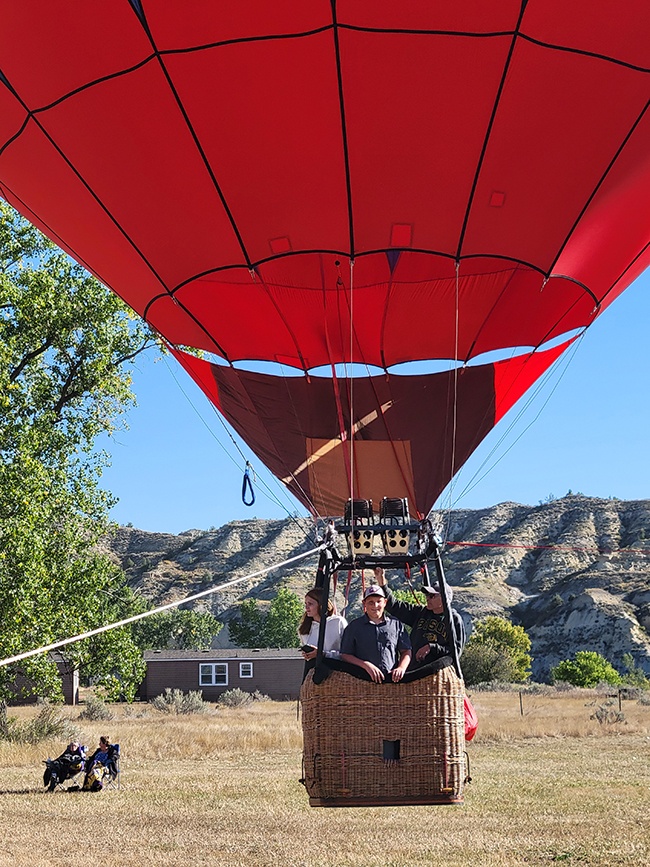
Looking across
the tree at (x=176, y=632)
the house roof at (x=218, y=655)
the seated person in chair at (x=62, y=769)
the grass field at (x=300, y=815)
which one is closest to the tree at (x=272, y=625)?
the tree at (x=176, y=632)

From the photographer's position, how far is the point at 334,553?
5.80 metres

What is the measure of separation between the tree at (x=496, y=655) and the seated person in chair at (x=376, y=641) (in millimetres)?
33582

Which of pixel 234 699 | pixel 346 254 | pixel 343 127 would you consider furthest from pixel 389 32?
pixel 234 699

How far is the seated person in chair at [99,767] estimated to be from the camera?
1383 centimetres

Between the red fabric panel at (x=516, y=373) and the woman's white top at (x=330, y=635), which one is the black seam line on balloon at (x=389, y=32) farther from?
the woman's white top at (x=330, y=635)

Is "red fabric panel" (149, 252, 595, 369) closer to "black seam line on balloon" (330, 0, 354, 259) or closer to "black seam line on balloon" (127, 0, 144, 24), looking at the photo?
"black seam line on balloon" (330, 0, 354, 259)

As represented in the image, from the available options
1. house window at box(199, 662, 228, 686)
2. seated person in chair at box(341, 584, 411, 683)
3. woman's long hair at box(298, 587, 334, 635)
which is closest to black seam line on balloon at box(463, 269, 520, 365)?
seated person in chair at box(341, 584, 411, 683)

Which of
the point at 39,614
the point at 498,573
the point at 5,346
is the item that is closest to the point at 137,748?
the point at 39,614

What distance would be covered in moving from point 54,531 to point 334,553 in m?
12.8

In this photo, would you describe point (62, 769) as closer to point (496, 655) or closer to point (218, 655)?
point (218, 655)

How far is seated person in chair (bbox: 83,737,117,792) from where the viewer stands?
13.8 m

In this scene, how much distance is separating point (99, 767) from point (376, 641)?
10.2 meters

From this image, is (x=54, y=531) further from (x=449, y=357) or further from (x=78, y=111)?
(x=78, y=111)

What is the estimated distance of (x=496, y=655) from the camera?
44.3 m
